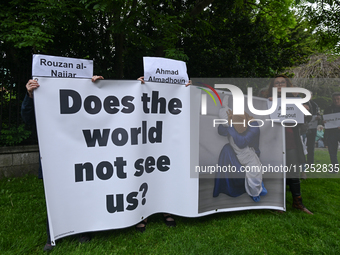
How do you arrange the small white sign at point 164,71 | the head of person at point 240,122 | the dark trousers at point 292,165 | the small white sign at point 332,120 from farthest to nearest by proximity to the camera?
the small white sign at point 332,120 → the dark trousers at point 292,165 → the head of person at point 240,122 → the small white sign at point 164,71

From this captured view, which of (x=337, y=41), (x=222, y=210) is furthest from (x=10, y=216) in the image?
(x=337, y=41)

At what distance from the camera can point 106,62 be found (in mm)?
7668

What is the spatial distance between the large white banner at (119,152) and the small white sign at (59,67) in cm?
17

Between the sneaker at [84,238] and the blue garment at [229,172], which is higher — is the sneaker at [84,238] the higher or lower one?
the lower one

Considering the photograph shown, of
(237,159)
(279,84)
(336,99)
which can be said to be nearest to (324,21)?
(336,99)

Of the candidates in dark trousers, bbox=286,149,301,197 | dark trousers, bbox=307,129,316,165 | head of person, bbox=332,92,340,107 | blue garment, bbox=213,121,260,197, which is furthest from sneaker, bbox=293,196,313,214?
head of person, bbox=332,92,340,107

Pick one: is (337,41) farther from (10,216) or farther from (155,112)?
(10,216)

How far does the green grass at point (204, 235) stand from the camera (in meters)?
2.75

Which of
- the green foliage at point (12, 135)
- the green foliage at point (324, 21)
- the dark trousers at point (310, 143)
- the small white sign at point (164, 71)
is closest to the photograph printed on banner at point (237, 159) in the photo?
the small white sign at point (164, 71)

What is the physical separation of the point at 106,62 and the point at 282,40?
7627 mm

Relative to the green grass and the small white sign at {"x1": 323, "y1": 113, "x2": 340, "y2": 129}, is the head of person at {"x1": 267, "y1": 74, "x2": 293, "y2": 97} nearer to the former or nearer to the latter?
the green grass

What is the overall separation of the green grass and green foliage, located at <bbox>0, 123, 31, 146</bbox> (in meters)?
2.22

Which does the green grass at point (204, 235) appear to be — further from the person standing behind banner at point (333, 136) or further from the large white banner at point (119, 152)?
the person standing behind banner at point (333, 136)

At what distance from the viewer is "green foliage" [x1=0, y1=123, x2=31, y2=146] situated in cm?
584
